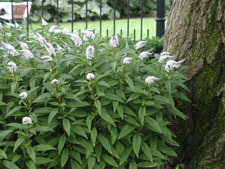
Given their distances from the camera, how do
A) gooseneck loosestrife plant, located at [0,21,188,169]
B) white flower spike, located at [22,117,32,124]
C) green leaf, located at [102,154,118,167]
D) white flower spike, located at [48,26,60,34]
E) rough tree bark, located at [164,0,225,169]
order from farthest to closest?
white flower spike, located at [48,26,60,34] → rough tree bark, located at [164,0,225,169] → green leaf, located at [102,154,118,167] → gooseneck loosestrife plant, located at [0,21,188,169] → white flower spike, located at [22,117,32,124]

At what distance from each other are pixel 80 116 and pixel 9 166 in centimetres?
65

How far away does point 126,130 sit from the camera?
314 cm

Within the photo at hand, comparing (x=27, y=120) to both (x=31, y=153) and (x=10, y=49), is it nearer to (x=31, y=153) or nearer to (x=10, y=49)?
(x=31, y=153)

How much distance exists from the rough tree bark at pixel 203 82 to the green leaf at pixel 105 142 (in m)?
1.06

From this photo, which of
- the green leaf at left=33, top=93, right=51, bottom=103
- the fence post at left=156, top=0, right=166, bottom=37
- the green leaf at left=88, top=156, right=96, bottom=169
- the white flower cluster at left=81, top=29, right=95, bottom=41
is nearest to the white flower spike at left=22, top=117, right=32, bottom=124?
the green leaf at left=33, top=93, right=51, bottom=103

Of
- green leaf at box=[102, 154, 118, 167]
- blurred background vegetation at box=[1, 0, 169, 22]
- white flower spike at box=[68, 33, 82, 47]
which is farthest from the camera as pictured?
blurred background vegetation at box=[1, 0, 169, 22]

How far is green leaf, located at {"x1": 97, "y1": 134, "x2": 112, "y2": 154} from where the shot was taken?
10.2ft

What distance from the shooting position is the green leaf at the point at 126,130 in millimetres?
3107

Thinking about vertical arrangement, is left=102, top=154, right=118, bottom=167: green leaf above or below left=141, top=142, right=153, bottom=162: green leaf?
below

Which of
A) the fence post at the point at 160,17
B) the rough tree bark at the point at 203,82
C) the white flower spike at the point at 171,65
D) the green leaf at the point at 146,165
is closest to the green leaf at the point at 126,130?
the green leaf at the point at 146,165

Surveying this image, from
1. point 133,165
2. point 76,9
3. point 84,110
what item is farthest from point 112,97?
point 76,9

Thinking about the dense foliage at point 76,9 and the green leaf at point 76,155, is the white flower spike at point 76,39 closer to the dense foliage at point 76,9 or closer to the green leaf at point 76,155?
the green leaf at point 76,155

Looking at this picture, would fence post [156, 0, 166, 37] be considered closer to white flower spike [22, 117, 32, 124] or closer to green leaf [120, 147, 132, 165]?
green leaf [120, 147, 132, 165]

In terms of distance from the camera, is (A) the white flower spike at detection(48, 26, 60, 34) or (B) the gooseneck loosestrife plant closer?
(B) the gooseneck loosestrife plant
